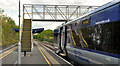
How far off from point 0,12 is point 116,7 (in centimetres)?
4150

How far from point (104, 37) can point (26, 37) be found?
655 inches

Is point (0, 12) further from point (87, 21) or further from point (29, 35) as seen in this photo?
point (87, 21)

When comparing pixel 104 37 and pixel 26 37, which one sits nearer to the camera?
pixel 104 37

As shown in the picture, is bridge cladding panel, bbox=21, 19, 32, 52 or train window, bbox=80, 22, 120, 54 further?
bridge cladding panel, bbox=21, 19, 32, 52

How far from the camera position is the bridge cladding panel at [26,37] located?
63.0 feet

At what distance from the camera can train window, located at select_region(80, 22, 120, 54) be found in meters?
5.41

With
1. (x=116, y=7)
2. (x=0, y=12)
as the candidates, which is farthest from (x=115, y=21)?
(x=0, y=12)

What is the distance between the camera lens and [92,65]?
7.23 meters

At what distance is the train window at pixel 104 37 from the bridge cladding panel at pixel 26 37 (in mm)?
12039

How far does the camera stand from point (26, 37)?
21.8 m

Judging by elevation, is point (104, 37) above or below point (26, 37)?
above

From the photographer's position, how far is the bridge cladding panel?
1922 centimetres

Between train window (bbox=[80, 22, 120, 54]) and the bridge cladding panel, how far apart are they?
12039 millimetres

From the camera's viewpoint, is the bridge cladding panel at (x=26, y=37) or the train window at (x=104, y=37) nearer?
the train window at (x=104, y=37)
